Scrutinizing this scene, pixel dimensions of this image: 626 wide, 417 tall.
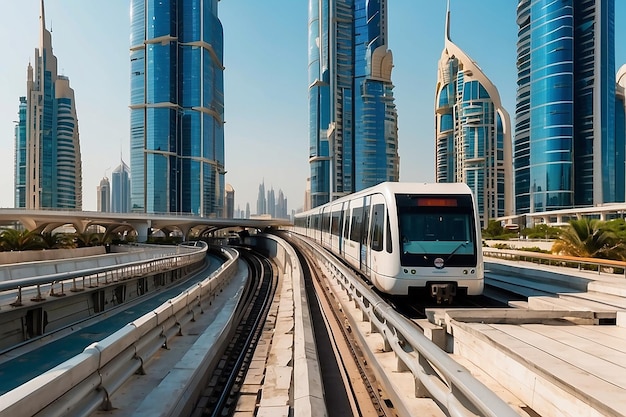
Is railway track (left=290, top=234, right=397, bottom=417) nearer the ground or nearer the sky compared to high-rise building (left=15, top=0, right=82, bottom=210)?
nearer the ground

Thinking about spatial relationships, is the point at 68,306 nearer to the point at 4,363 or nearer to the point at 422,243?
the point at 4,363

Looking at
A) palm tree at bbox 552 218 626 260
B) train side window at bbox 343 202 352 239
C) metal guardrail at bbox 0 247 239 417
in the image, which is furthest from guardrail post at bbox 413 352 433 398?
palm tree at bbox 552 218 626 260

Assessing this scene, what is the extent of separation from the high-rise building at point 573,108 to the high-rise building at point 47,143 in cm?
12440

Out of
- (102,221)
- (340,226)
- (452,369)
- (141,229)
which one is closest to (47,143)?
(102,221)

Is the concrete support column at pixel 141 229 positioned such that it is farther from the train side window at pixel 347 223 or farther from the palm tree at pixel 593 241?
the palm tree at pixel 593 241

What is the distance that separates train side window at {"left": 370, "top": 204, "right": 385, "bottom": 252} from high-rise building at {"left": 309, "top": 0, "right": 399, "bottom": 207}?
414 feet

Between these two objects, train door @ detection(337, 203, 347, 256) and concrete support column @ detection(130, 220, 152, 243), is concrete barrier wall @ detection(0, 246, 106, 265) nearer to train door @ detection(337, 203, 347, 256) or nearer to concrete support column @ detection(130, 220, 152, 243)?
train door @ detection(337, 203, 347, 256)

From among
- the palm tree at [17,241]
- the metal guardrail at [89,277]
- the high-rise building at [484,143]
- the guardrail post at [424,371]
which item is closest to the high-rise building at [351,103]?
the high-rise building at [484,143]

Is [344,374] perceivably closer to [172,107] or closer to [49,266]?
[49,266]

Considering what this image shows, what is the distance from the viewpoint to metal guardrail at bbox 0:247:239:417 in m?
2.93

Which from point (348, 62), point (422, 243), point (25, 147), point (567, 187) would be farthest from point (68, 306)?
point (348, 62)

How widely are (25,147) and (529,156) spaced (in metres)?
137

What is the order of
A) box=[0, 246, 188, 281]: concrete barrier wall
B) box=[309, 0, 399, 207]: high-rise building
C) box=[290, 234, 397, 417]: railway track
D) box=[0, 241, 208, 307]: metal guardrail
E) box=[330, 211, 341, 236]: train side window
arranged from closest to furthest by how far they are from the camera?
1. box=[290, 234, 397, 417]: railway track
2. box=[0, 241, 208, 307]: metal guardrail
3. box=[0, 246, 188, 281]: concrete barrier wall
4. box=[330, 211, 341, 236]: train side window
5. box=[309, 0, 399, 207]: high-rise building

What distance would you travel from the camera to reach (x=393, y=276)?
357 inches
